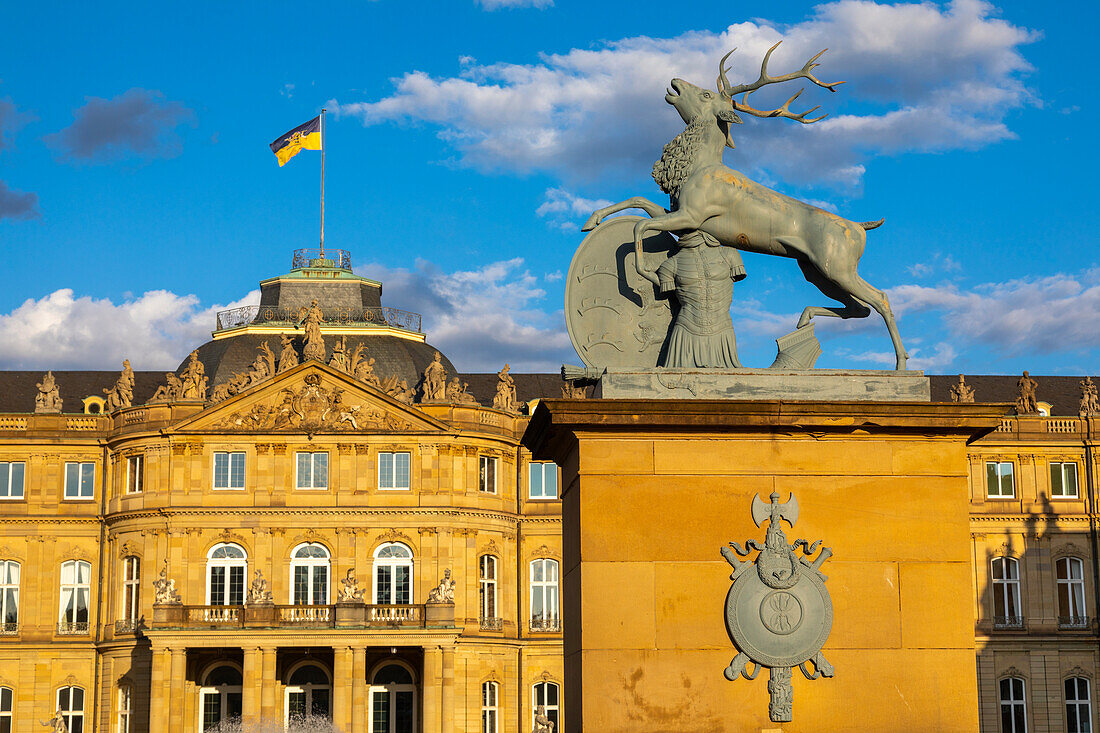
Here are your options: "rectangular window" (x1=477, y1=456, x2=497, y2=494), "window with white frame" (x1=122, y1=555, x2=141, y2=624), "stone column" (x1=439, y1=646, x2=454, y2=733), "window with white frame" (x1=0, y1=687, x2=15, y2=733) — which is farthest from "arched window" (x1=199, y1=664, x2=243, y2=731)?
"rectangular window" (x1=477, y1=456, x2=497, y2=494)

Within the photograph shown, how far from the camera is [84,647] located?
58.9 m

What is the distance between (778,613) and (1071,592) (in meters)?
56.6

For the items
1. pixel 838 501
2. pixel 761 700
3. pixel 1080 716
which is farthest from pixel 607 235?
pixel 1080 716

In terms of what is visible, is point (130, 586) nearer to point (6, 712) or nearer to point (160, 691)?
point (160, 691)

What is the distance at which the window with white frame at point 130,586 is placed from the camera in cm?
5806

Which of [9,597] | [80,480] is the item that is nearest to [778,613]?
[80,480]

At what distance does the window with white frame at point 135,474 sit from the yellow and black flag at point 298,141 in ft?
47.7

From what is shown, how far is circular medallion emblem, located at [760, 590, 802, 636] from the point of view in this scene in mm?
11305

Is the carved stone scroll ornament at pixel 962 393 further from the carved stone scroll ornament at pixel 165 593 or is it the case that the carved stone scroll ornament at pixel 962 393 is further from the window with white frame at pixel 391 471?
the carved stone scroll ornament at pixel 165 593

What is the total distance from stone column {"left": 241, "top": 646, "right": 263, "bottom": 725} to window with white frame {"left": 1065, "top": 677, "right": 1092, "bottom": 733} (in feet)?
108

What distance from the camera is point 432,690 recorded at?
5400cm

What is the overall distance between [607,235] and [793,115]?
1.85 metres

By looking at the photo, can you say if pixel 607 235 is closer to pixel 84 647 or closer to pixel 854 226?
pixel 854 226

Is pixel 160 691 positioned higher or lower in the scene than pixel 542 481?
lower
